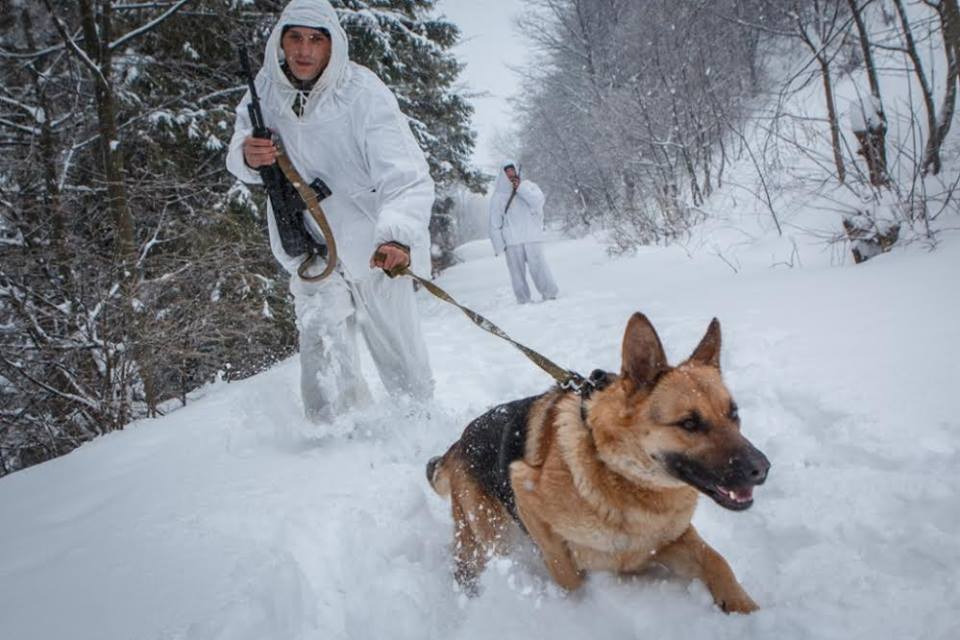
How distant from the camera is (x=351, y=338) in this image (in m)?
3.21

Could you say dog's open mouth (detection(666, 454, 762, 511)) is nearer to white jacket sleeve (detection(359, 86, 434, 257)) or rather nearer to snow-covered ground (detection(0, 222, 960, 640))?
snow-covered ground (detection(0, 222, 960, 640))

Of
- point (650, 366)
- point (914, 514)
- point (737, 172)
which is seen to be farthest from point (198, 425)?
point (737, 172)

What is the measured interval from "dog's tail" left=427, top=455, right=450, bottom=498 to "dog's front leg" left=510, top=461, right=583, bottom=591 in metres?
0.49

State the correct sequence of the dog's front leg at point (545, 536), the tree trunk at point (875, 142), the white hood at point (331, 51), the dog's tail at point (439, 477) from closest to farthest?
1. the dog's front leg at point (545, 536)
2. the dog's tail at point (439, 477)
3. the white hood at point (331, 51)
4. the tree trunk at point (875, 142)

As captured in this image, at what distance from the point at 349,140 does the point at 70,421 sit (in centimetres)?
436

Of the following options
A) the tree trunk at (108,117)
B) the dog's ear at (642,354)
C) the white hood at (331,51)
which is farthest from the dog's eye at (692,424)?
the tree trunk at (108,117)

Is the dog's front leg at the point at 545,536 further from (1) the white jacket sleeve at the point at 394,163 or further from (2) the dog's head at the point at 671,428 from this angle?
(1) the white jacket sleeve at the point at 394,163

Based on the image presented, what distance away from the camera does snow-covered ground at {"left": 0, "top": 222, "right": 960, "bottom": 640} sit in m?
1.56

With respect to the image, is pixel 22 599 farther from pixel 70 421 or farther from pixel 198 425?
pixel 70 421

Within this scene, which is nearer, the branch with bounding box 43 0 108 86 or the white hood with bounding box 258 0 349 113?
the white hood with bounding box 258 0 349 113

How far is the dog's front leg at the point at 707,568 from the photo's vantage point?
155cm

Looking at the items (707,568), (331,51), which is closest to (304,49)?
(331,51)

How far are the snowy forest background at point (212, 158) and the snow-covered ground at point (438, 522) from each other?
1.94m

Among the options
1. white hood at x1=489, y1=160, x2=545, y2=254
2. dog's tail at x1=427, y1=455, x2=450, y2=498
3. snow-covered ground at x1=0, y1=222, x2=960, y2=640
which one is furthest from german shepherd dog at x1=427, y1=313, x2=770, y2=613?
white hood at x1=489, y1=160, x2=545, y2=254
